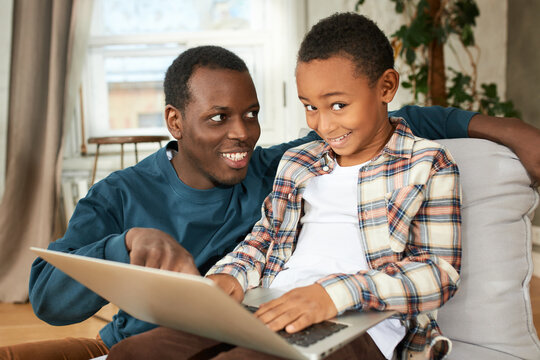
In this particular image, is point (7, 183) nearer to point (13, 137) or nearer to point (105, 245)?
point (13, 137)

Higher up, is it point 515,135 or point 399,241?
point 515,135

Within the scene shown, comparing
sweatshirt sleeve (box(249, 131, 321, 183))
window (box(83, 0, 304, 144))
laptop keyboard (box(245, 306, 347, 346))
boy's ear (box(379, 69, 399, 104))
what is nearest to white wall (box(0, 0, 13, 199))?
window (box(83, 0, 304, 144))

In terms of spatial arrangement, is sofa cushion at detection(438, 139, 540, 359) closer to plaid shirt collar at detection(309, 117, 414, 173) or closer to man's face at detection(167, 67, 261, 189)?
plaid shirt collar at detection(309, 117, 414, 173)

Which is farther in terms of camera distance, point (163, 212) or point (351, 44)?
point (163, 212)

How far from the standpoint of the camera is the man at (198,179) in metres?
1.02

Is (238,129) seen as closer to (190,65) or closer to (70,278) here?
(190,65)

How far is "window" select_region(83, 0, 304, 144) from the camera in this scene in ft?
9.70


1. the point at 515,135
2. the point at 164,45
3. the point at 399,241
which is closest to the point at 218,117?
the point at 399,241

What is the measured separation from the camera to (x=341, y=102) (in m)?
0.95

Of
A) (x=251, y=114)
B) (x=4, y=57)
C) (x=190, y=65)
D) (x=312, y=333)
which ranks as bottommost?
(x=312, y=333)

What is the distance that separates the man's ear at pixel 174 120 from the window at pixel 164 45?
72.4 inches

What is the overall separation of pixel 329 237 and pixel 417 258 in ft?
0.63

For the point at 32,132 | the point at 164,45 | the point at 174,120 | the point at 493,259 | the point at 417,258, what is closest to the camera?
the point at 417,258

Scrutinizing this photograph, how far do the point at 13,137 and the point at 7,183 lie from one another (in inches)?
9.8
